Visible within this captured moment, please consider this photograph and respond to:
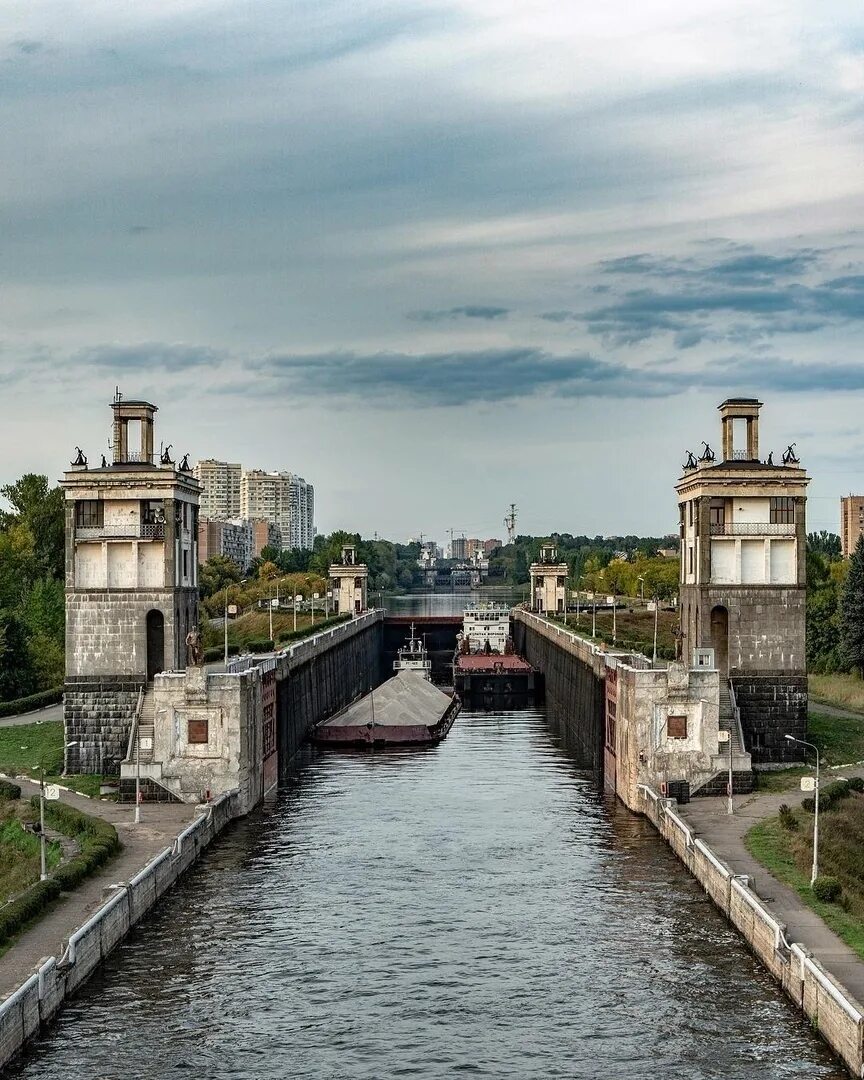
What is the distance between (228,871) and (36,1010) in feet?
66.5

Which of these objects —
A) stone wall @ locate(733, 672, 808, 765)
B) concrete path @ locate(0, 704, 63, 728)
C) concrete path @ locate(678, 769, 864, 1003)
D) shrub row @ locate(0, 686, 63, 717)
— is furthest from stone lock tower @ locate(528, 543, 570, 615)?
concrete path @ locate(678, 769, 864, 1003)

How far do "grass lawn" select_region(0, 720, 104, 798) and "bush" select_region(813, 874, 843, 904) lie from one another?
34605 millimetres

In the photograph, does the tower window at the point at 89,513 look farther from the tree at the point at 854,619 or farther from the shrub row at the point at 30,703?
the tree at the point at 854,619

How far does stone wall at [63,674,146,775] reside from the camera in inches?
2936

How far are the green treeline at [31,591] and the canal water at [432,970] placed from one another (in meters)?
46.7

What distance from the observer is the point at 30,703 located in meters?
100

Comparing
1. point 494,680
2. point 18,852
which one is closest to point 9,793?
point 18,852

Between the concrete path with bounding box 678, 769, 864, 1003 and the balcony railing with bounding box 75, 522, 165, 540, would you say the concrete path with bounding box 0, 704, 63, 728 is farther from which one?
the concrete path with bounding box 678, 769, 864, 1003

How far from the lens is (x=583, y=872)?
5878 cm

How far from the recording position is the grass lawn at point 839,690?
10831cm

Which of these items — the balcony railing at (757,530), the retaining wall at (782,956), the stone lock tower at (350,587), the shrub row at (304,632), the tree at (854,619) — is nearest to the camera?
the retaining wall at (782,956)

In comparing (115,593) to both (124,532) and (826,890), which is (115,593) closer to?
(124,532)

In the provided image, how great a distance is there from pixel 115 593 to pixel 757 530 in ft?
110

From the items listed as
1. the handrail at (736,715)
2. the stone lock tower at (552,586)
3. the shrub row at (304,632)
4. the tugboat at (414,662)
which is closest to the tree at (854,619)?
the tugboat at (414,662)
